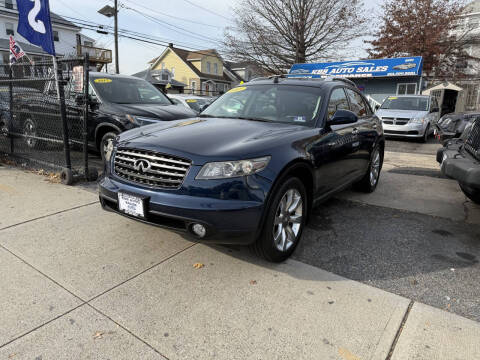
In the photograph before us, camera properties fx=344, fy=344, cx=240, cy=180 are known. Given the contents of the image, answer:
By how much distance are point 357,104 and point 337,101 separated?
0.96 metres

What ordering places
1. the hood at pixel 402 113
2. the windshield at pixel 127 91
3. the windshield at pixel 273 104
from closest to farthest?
the windshield at pixel 273 104, the windshield at pixel 127 91, the hood at pixel 402 113

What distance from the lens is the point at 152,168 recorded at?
9.16 ft

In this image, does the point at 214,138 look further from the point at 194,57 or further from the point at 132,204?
the point at 194,57

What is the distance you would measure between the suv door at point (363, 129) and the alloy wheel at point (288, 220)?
5.64 ft

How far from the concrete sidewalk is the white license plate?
501 mm

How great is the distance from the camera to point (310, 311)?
95.9 inches

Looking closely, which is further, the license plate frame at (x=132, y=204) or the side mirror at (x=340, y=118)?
the side mirror at (x=340, y=118)

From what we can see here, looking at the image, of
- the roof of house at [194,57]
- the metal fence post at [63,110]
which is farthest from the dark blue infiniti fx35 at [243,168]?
the roof of house at [194,57]

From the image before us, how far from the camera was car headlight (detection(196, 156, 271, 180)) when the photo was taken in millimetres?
2588

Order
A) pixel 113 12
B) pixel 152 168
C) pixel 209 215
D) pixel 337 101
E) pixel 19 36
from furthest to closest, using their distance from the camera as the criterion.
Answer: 1. pixel 19 36
2. pixel 113 12
3. pixel 337 101
4. pixel 152 168
5. pixel 209 215

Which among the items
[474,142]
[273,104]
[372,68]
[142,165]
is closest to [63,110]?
[142,165]

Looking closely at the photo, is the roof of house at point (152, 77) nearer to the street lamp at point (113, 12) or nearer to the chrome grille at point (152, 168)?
the street lamp at point (113, 12)

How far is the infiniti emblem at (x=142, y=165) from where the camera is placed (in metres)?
2.81

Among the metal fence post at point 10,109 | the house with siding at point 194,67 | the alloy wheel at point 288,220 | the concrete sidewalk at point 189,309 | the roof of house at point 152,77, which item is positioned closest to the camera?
the concrete sidewalk at point 189,309
